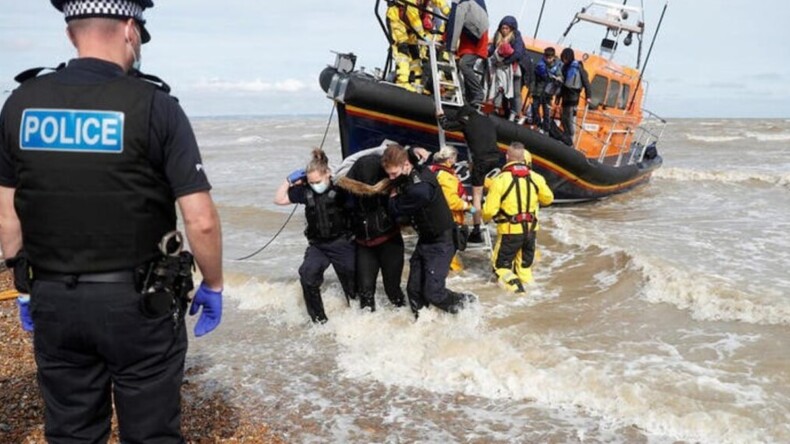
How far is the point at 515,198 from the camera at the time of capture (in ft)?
18.5

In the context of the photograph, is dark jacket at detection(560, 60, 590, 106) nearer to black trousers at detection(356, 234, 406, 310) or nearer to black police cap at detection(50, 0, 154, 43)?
black trousers at detection(356, 234, 406, 310)

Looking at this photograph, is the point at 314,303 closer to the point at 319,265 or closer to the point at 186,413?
the point at 319,265

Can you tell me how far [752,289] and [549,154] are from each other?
118 inches

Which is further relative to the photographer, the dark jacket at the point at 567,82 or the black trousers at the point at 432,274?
the dark jacket at the point at 567,82

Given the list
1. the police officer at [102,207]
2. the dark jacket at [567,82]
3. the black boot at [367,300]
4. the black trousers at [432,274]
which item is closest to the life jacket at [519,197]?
the black trousers at [432,274]

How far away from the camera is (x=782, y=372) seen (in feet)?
13.0

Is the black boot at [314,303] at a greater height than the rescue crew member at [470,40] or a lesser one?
lesser

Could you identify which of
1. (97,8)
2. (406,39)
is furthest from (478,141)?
(97,8)

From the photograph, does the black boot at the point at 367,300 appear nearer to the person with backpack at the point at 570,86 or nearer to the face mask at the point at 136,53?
the face mask at the point at 136,53

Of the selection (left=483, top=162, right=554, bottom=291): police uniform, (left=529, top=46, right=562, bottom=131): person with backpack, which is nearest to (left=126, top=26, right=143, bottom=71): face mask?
(left=483, top=162, right=554, bottom=291): police uniform

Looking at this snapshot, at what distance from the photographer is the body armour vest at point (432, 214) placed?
4.39 metres

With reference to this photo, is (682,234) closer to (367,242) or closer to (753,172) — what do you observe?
(367,242)

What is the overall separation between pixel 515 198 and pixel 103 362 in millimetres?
4299

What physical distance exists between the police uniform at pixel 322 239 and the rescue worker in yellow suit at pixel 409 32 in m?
2.78
